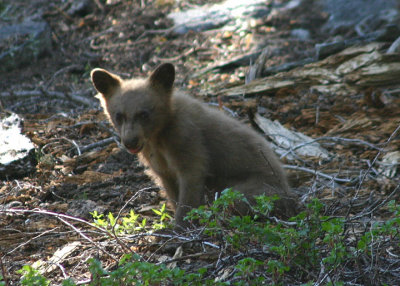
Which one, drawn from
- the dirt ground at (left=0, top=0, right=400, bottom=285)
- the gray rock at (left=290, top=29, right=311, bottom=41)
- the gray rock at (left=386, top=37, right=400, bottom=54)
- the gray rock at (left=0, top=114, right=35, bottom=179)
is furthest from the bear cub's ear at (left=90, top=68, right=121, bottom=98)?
the gray rock at (left=290, top=29, right=311, bottom=41)

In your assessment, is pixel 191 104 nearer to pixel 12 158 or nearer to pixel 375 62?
pixel 12 158

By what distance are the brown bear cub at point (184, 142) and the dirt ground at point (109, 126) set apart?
1.23ft

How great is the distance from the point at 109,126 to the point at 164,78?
255 centimetres

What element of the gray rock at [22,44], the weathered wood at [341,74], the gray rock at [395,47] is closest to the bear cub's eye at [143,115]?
the weathered wood at [341,74]

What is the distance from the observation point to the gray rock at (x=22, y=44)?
12.3m

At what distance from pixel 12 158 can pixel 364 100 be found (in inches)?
197

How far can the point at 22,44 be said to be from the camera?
1246 cm

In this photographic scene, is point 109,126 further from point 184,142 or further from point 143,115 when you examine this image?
point 184,142

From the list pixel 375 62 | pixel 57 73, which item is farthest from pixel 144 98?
pixel 57 73

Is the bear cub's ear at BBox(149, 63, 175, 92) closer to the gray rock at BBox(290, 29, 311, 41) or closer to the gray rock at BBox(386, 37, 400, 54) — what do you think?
the gray rock at BBox(386, 37, 400, 54)

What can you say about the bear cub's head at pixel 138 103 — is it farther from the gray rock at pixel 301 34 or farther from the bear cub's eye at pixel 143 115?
the gray rock at pixel 301 34

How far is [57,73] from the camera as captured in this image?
11133 millimetres

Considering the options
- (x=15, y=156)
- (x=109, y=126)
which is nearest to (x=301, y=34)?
(x=109, y=126)

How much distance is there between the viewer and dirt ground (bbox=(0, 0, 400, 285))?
15.5ft
